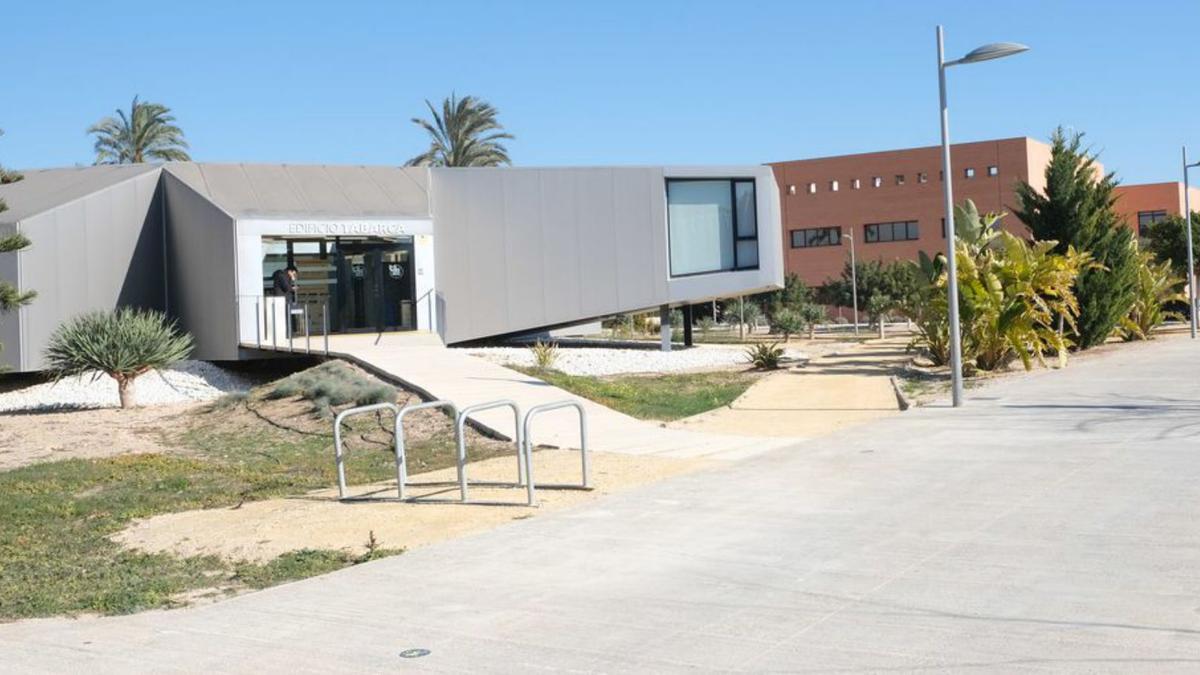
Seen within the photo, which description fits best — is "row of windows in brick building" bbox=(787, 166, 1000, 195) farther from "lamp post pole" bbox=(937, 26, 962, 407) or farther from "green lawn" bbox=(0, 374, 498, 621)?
"green lawn" bbox=(0, 374, 498, 621)

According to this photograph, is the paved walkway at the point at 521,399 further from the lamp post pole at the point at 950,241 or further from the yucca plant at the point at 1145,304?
the yucca plant at the point at 1145,304

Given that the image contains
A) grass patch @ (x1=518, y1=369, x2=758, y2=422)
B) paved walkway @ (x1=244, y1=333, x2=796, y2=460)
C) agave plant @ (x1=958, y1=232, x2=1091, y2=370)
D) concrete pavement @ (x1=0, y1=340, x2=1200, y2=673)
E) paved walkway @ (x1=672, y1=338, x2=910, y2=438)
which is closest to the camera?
concrete pavement @ (x1=0, y1=340, x2=1200, y2=673)

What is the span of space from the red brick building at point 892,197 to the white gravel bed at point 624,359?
131 ft

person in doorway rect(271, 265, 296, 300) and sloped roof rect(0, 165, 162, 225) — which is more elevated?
sloped roof rect(0, 165, 162, 225)

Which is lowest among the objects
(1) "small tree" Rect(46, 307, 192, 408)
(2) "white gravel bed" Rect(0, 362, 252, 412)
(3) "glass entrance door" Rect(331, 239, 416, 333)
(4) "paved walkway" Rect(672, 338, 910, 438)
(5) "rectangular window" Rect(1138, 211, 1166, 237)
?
(4) "paved walkway" Rect(672, 338, 910, 438)

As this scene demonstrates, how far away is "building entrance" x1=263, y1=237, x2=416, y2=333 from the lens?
28.9 metres

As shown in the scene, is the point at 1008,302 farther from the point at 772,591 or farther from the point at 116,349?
the point at 772,591

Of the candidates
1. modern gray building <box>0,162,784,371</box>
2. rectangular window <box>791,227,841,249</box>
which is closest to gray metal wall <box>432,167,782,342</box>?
modern gray building <box>0,162,784,371</box>

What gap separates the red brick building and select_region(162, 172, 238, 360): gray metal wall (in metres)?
49.8

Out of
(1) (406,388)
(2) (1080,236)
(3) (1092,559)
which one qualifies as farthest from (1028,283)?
(3) (1092,559)

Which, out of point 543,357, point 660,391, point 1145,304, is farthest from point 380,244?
point 1145,304

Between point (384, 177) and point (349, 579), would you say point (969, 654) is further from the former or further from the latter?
point (384, 177)

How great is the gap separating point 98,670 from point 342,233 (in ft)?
72.7

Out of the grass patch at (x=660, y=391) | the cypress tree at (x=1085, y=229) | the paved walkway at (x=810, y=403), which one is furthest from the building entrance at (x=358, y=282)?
the cypress tree at (x=1085, y=229)
